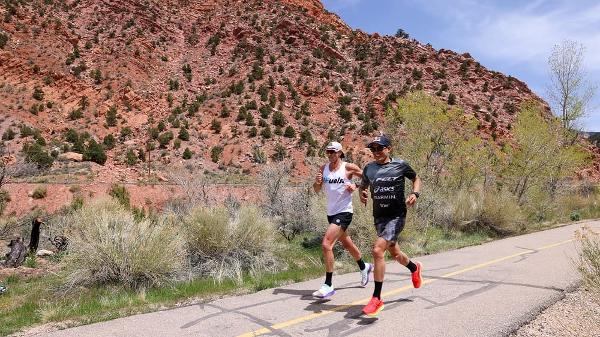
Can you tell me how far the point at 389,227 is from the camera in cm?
620

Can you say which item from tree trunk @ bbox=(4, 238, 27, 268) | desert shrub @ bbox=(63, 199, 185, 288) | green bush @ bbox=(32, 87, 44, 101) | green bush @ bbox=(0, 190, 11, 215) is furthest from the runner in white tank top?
green bush @ bbox=(32, 87, 44, 101)

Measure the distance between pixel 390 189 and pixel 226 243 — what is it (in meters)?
4.86

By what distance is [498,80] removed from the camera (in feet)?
200

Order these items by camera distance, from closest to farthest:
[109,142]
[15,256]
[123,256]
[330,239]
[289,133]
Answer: [330,239]
[123,256]
[15,256]
[109,142]
[289,133]

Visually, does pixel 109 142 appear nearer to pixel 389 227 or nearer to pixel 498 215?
pixel 498 215

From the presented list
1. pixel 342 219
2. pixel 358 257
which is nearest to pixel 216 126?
pixel 358 257

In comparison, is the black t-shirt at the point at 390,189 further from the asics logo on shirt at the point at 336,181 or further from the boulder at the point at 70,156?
the boulder at the point at 70,156

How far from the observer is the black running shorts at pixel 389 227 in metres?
6.14

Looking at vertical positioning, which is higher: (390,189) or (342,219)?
(390,189)

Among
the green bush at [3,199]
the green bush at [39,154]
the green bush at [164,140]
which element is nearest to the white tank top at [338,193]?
the green bush at [3,199]

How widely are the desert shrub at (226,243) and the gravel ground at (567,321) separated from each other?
515cm

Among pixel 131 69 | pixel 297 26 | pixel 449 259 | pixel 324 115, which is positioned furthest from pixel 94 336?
pixel 297 26

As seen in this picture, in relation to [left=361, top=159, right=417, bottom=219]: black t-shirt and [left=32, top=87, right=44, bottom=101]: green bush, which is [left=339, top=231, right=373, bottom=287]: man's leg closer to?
[left=361, top=159, right=417, bottom=219]: black t-shirt

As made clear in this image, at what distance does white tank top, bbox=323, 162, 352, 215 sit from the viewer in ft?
22.5
